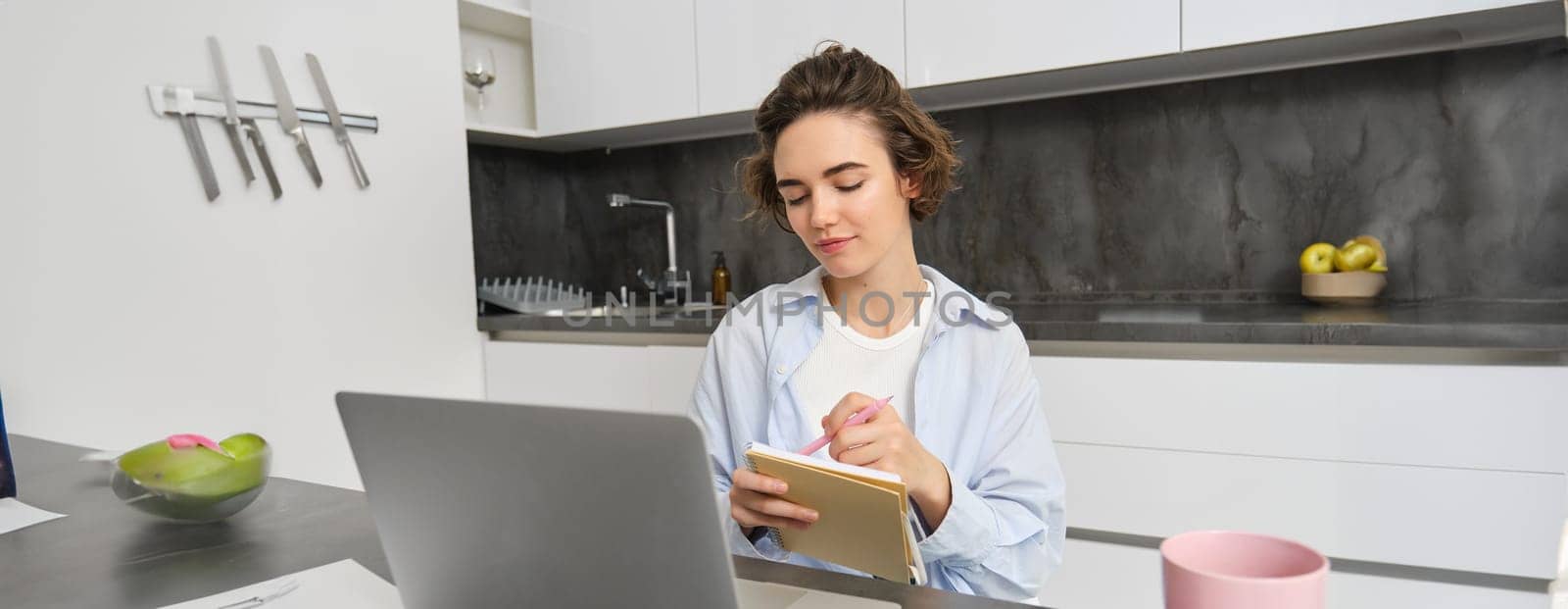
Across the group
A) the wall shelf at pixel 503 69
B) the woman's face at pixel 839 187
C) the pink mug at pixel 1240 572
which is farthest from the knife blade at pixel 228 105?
the pink mug at pixel 1240 572

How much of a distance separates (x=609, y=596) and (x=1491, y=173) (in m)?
2.21

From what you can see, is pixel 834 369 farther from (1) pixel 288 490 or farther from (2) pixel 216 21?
(2) pixel 216 21

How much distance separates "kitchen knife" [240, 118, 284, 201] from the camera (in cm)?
209

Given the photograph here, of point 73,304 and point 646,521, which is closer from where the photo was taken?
point 646,521

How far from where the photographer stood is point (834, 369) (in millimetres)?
1255

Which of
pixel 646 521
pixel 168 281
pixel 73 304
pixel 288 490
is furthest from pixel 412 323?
pixel 646 521

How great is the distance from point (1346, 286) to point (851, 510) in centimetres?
173

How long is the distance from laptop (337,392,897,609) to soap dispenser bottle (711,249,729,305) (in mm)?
2330

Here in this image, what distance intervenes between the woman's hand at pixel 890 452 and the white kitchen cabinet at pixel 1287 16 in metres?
1.39

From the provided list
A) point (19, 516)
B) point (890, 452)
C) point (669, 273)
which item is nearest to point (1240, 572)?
point (890, 452)

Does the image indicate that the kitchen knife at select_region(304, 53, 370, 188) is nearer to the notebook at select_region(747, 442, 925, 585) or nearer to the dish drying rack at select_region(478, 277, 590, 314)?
the dish drying rack at select_region(478, 277, 590, 314)

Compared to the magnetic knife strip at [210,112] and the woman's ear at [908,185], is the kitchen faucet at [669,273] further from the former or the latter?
the woman's ear at [908,185]

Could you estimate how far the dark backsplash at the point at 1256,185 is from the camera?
199 cm

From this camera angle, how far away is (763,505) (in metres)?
0.77
